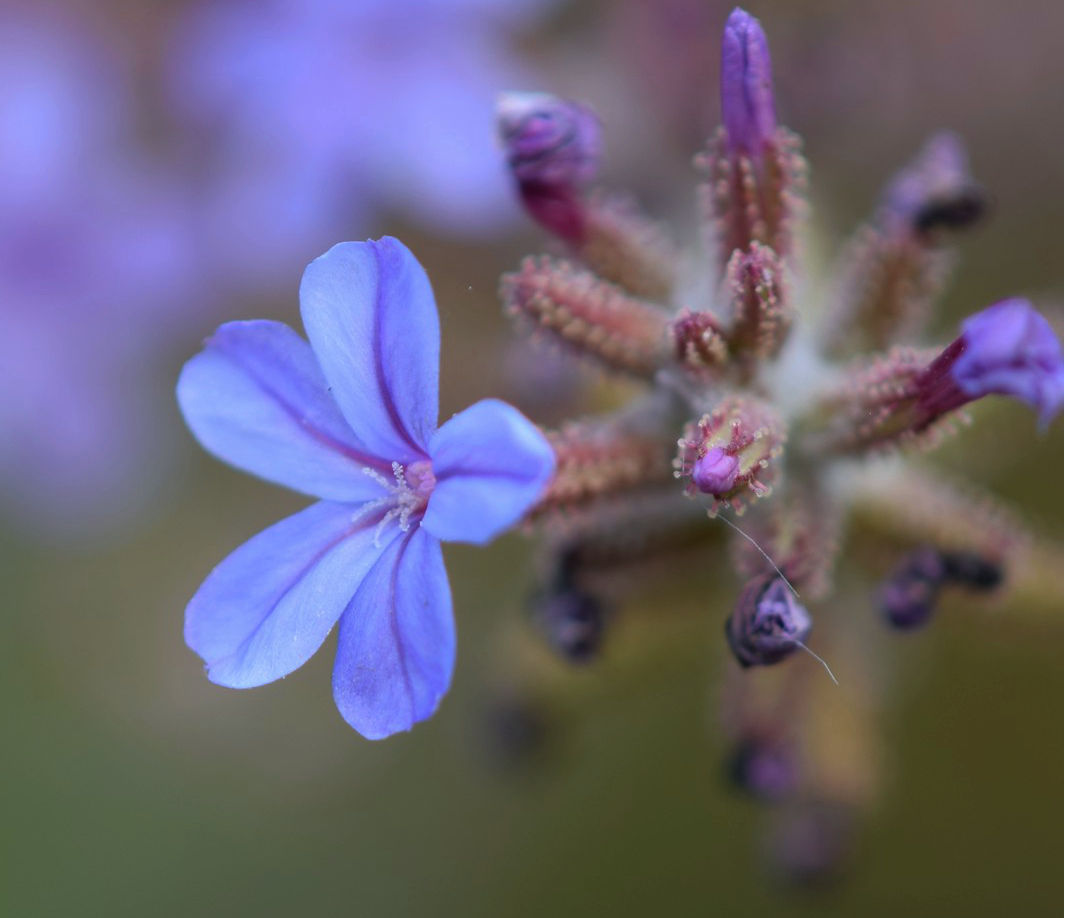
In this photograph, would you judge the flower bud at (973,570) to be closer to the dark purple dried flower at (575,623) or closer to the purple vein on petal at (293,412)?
the dark purple dried flower at (575,623)

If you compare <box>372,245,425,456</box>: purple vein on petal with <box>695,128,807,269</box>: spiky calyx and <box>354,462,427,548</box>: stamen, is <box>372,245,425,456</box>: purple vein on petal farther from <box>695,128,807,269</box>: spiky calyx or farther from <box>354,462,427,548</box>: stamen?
<box>695,128,807,269</box>: spiky calyx

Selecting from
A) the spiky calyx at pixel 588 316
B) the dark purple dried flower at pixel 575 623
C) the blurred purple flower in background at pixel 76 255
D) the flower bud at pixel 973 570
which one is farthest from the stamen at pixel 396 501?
the blurred purple flower in background at pixel 76 255

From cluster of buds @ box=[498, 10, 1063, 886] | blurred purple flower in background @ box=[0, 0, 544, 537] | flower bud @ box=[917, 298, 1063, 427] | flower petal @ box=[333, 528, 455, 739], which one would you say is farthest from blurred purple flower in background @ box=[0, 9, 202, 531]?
flower bud @ box=[917, 298, 1063, 427]

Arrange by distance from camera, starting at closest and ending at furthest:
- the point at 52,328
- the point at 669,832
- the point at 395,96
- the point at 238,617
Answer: the point at 238,617, the point at 395,96, the point at 52,328, the point at 669,832

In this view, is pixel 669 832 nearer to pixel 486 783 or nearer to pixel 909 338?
pixel 486 783

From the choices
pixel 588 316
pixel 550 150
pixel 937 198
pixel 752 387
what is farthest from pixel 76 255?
pixel 937 198

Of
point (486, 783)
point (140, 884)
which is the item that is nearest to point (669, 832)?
point (486, 783)
